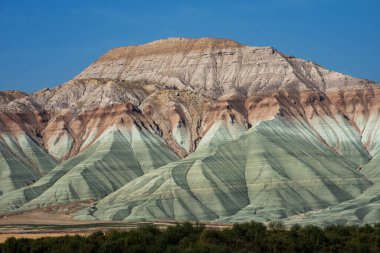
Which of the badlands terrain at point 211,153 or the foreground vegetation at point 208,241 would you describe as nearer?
the foreground vegetation at point 208,241

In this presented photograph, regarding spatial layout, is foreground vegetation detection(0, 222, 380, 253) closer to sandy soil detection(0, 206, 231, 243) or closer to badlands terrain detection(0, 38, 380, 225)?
sandy soil detection(0, 206, 231, 243)

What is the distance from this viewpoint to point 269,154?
158 m

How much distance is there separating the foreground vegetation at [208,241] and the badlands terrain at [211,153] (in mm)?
43033

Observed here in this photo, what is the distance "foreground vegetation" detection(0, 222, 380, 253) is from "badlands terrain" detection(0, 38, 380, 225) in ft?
141

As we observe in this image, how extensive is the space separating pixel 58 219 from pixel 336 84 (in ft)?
244

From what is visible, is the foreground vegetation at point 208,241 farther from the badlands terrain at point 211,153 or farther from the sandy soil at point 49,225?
the badlands terrain at point 211,153

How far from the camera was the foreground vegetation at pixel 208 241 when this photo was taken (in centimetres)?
7288

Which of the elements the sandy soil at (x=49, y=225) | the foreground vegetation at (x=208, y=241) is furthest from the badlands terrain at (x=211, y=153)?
the foreground vegetation at (x=208, y=241)

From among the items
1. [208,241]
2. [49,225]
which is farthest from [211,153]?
[208,241]

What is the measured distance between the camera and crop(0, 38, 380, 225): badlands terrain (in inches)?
5615

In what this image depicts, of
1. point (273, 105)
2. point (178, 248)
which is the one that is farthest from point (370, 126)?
point (178, 248)

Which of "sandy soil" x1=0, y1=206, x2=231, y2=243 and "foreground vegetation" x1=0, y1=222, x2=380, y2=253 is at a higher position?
"foreground vegetation" x1=0, y1=222, x2=380, y2=253

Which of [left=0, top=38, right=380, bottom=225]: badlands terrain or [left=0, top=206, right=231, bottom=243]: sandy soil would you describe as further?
[left=0, top=38, right=380, bottom=225]: badlands terrain

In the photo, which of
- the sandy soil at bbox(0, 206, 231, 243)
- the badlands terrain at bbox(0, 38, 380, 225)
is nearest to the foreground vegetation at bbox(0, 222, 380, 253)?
the sandy soil at bbox(0, 206, 231, 243)
